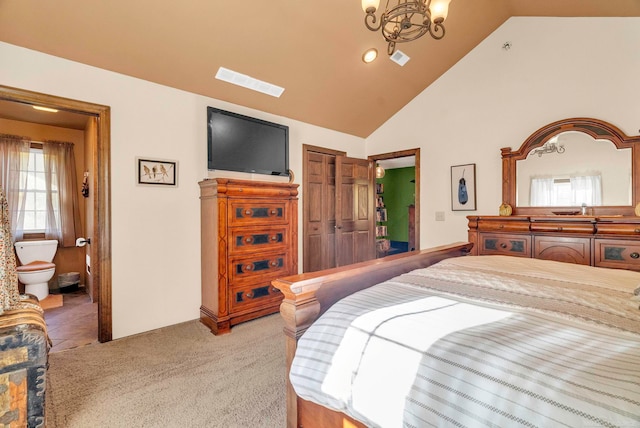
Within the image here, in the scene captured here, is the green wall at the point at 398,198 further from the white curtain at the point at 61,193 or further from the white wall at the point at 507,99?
the white curtain at the point at 61,193

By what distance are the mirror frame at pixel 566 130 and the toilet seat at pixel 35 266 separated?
573cm

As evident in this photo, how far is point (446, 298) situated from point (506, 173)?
3127mm

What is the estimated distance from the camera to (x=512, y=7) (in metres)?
3.35

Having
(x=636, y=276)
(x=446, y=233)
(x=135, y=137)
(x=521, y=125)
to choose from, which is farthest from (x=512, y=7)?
(x=135, y=137)

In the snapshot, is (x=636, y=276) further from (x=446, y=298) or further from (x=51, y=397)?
(x=51, y=397)

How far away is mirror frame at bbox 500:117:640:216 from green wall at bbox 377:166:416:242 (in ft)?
14.0

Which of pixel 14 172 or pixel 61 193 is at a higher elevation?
pixel 14 172

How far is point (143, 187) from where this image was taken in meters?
2.77

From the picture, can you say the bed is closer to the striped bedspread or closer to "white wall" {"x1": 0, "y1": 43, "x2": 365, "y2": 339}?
the striped bedspread

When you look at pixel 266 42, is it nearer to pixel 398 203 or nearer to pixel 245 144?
pixel 245 144

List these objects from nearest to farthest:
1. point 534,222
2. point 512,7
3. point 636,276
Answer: point 636,276
point 534,222
point 512,7

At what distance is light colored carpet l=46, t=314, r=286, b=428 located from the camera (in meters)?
1.62

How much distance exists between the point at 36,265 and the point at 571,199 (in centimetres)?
636

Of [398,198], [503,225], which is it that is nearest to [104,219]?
[503,225]
